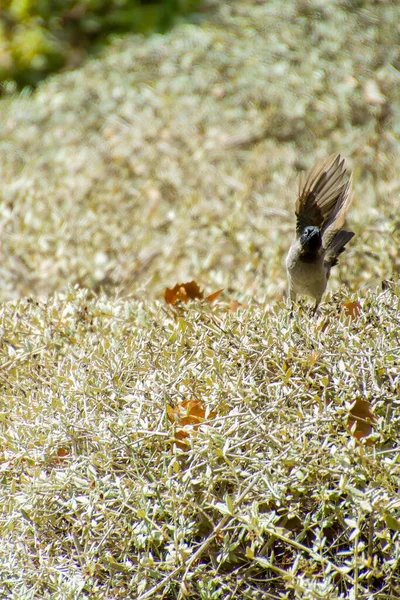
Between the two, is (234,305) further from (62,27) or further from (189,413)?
(62,27)

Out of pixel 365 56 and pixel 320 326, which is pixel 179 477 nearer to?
pixel 320 326

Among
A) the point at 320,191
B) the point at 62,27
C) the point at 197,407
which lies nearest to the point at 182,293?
the point at 320,191

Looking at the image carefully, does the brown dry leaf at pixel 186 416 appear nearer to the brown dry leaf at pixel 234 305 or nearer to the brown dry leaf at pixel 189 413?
the brown dry leaf at pixel 189 413

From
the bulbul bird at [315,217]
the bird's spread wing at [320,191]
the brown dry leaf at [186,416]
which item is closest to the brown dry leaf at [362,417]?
the brown dry leaf at [186,416]

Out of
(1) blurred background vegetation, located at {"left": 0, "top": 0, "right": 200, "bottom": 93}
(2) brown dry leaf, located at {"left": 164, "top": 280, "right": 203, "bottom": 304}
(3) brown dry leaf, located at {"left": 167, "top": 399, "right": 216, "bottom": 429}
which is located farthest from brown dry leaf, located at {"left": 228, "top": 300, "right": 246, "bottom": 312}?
(1) blurred background vegetation, located at {"left": 0, "top": 0, "right": 200, "bottom": 93}

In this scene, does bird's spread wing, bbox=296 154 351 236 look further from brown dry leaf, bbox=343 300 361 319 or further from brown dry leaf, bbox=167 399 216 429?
brown dry leaf, bbox=167 399 216 429

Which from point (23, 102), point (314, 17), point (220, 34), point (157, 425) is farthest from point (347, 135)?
point (157, 425)
